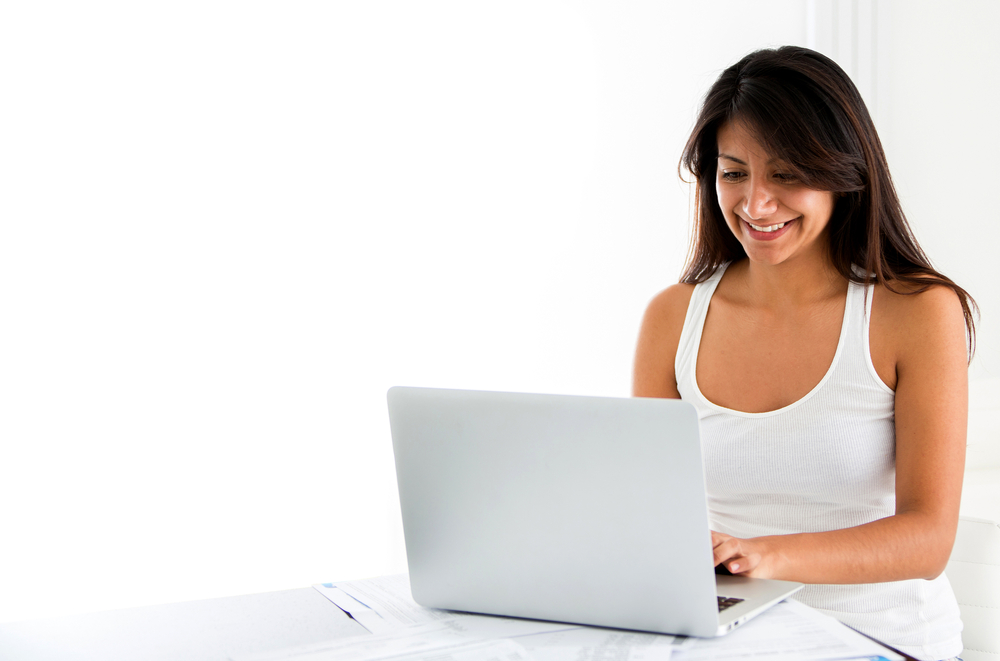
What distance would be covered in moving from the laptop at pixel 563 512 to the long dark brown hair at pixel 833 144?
62cm

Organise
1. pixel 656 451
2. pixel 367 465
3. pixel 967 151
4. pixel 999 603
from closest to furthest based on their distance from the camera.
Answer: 1. pixel 656 451
2. pixel 999 603
3. pixel 367 465
4. pixel 967 151

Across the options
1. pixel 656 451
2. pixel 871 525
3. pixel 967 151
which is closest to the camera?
pixel 656 451

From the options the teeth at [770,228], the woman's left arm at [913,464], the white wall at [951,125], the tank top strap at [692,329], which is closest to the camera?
the woman's left arm at [913,464]

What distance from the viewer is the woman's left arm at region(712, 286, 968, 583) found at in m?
1.04

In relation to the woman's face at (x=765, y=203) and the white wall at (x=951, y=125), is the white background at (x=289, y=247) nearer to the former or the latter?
the white wall at (x=951, y=125)

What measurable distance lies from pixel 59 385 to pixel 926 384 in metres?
1.81

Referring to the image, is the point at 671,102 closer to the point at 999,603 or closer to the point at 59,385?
the point at 999,603

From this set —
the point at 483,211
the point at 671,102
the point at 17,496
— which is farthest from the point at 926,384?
the point at 17,496

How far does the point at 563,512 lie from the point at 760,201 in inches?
26.1

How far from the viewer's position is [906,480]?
1.22 metres

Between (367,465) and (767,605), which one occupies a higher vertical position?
(767,605)

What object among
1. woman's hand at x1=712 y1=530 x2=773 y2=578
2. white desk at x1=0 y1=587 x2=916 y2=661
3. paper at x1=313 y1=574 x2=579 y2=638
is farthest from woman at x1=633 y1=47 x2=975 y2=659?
white desk at x1=0 y1=587 x2=916 y2=661

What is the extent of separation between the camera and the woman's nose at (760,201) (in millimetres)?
1300

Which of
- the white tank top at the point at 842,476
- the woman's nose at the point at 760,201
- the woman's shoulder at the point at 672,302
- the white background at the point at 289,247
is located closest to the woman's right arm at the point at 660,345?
the woman's shoulder at the point at 672,302
